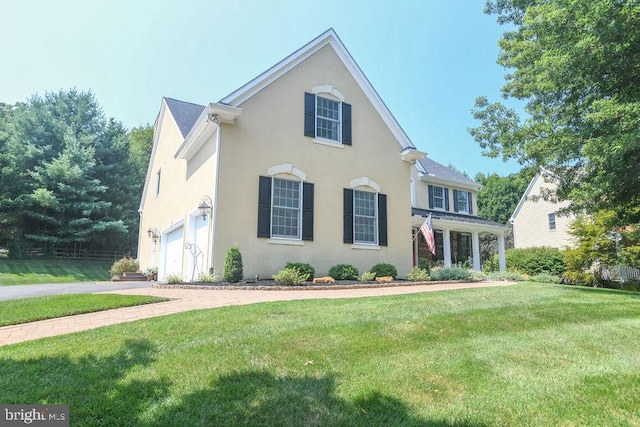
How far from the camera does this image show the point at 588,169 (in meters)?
9.91

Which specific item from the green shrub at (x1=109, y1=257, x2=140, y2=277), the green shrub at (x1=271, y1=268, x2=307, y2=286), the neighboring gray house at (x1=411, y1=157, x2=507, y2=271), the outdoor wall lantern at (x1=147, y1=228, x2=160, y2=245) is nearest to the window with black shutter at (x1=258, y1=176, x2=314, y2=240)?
the green shrub at (x1=271, y1=268, x2=307, y2=286)

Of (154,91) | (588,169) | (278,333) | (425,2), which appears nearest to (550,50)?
(588,169)

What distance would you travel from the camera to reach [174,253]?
14.8m

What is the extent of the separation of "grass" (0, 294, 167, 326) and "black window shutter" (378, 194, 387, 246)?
790 centimetres

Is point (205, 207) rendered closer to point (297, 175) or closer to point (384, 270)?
point (297, 175)

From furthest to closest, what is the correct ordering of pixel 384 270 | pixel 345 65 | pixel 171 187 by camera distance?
pixel 171 187
pixel 345 65
pixel 384 270

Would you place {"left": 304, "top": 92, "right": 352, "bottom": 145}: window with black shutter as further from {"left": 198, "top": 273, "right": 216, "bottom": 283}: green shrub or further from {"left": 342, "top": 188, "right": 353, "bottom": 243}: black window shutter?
{"left": 198, "top": 273, "right": 216, "bottom": 283}: green shrub

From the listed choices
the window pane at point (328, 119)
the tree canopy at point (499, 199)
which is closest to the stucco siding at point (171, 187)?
the window pane at point (328, 119)

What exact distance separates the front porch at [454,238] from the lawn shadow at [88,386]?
657 inches

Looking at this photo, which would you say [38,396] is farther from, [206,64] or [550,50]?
[206,64]

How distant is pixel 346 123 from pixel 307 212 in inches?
143

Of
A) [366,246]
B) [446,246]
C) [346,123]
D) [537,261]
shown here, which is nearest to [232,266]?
[366,246]

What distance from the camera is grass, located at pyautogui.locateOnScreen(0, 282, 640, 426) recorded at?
2736 mm

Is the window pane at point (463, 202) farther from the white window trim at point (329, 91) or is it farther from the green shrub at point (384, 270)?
the white window trim at point (329, 91)
